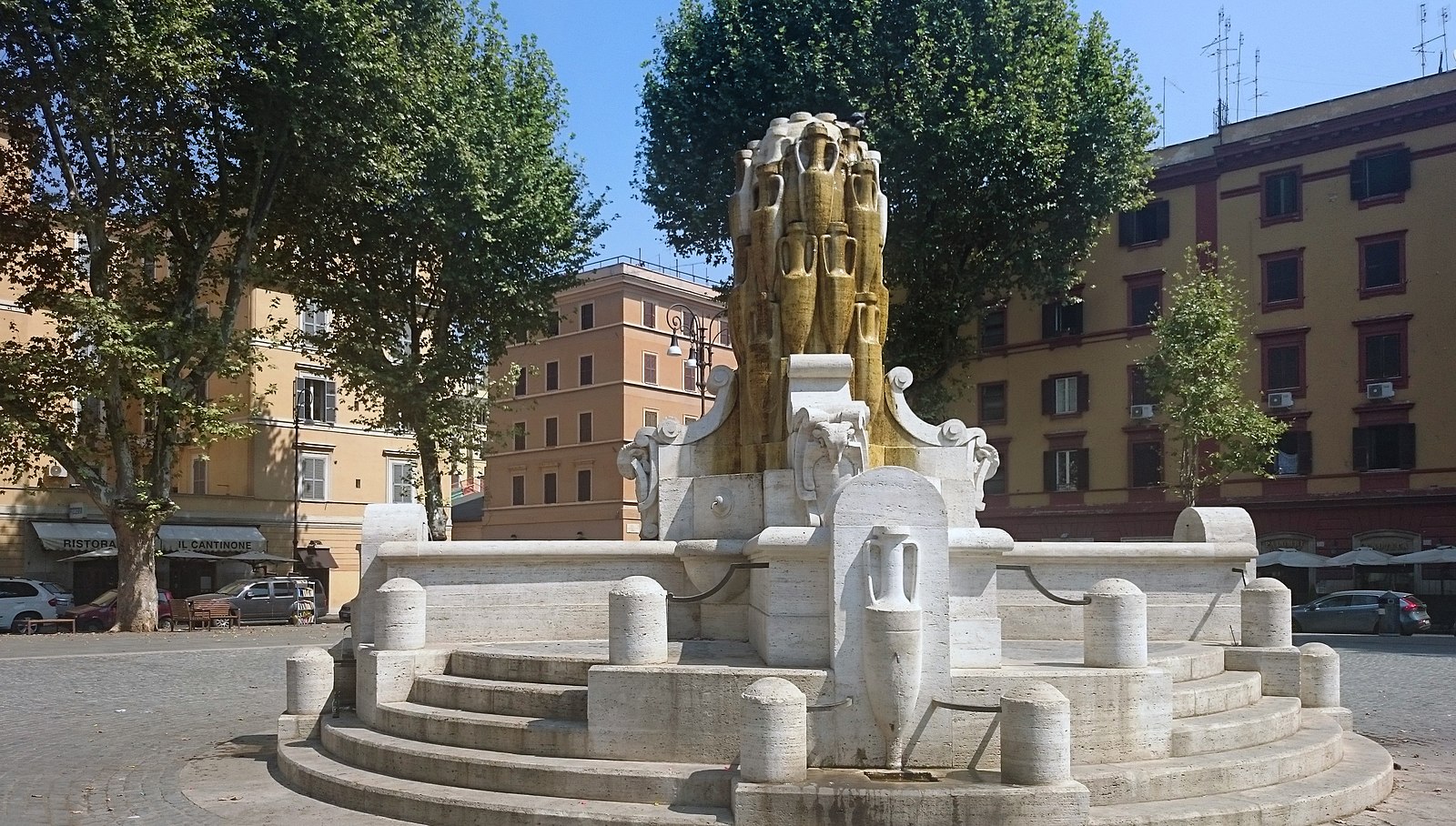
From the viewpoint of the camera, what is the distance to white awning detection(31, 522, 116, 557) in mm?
36906

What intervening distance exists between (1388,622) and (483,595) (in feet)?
90.0

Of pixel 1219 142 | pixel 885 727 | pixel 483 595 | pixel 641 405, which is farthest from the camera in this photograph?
pixel 641 405

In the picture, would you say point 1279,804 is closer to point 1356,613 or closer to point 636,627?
point 636,627

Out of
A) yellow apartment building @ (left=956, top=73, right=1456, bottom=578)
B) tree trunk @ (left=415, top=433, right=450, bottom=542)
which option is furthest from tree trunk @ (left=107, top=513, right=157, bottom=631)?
yellow apartment building @ (left=956, top=73, right=1456, bottom=578)

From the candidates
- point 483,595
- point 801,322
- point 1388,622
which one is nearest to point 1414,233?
point 1388,622

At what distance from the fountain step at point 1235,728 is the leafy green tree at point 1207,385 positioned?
948 inches

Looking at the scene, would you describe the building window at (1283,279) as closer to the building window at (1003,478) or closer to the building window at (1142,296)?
the building window at (1142,296)

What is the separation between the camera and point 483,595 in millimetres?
10953

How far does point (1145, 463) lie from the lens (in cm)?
4041

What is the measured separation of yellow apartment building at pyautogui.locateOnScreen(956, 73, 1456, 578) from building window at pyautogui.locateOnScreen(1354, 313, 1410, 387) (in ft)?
0.16

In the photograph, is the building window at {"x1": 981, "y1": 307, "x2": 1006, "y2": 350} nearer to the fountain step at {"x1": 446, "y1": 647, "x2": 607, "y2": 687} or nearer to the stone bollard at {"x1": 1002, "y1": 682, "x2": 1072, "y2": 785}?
the fountain step at {"x1": 446, "y1": 647, "x2": 607, "y2": 687}

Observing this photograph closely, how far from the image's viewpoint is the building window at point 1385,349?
3556 cm

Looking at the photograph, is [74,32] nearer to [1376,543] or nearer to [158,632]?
[158,632]

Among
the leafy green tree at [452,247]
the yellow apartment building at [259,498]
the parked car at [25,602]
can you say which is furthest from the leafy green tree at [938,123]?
the parked car at [25,602]
